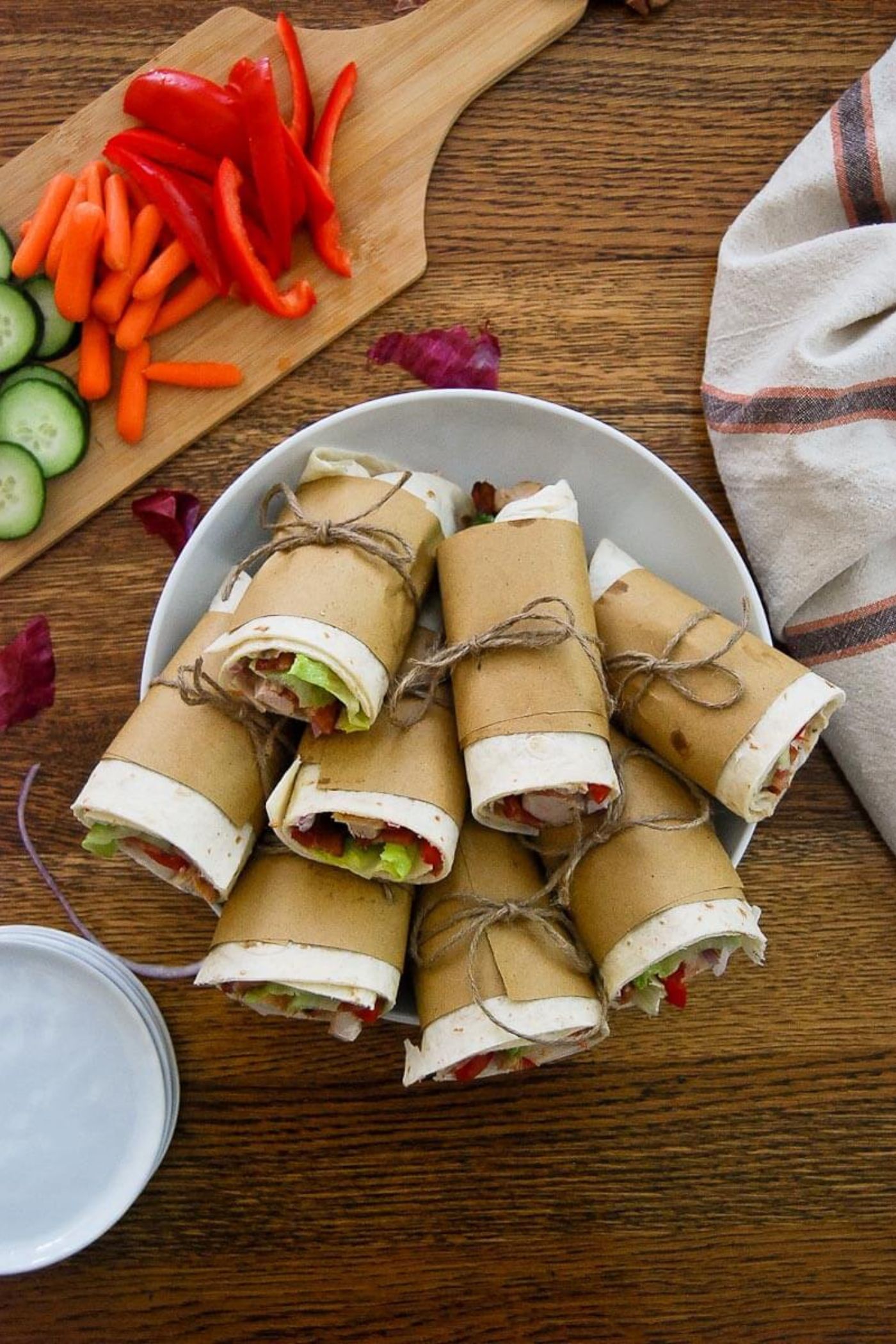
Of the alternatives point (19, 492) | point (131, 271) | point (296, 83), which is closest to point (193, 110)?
point (296, 83)

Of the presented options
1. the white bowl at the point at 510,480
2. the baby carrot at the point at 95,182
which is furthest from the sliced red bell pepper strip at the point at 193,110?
the white bowl at the point at 510,480

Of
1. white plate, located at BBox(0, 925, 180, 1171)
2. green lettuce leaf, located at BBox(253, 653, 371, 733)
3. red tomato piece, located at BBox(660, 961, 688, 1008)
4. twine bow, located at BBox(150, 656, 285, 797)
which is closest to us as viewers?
green lettuce leaf, located at BBox(253, 653, 371, 733)

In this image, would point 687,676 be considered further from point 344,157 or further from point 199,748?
point 344,157

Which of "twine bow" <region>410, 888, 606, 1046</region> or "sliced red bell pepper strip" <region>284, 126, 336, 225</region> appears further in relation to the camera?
"sliced red bell pepper strip" <region>284, 126, 336, 225</region>

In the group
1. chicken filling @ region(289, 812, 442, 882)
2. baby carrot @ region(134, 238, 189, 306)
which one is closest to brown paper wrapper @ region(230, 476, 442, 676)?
chicken filling @ region(289, 812, 442, 882)

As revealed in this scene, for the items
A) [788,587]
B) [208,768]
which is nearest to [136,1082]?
[208,768]

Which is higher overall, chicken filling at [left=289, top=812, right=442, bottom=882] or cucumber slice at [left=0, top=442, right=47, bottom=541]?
cucumber slice at [left=0, top=442, right=47, bottom=541]

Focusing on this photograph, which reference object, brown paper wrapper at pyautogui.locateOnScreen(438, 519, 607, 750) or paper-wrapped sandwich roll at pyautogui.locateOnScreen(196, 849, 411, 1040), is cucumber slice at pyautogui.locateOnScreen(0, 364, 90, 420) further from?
paper-wrapped sandwich roll at pyautogui.locateOnScreen(196, 849, 411, 1040)

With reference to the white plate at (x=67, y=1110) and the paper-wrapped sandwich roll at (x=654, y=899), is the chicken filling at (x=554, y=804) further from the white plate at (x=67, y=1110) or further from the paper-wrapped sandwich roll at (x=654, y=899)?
the white plate at (x=67, y=1110)
